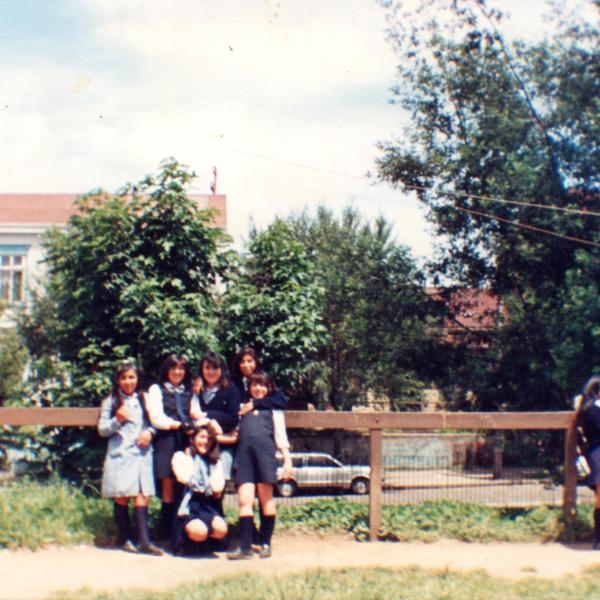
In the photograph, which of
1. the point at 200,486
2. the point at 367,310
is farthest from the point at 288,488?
the point at 367,310

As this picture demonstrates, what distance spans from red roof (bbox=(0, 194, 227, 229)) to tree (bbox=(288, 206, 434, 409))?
216 inches

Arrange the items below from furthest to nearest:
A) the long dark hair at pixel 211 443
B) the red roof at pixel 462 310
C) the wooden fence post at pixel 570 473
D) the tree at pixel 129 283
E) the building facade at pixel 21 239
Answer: the building facade at pixel 21 239, the red roof at pixel 462 310, the tree at pixel 129 283, the wooden fence post at pixel 570 473, the long dark hair at pixel 211 443

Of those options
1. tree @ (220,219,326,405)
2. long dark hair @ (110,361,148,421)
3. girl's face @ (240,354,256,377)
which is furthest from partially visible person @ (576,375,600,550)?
tree @ (220,219,326,405)

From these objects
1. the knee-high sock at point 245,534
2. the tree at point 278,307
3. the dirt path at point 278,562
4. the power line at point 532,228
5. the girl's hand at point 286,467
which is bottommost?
the dirt path at point 278,562

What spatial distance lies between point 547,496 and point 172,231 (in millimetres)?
5149

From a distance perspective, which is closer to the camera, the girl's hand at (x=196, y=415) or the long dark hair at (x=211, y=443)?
the long dark hair at (x=211, y=443)

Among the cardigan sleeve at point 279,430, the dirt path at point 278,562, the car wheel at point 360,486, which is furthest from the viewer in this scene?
the car wheel at point 360,486

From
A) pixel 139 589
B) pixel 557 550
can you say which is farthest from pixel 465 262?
pixel 139 589

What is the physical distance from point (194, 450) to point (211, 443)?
15 cm

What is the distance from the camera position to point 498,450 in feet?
27.1

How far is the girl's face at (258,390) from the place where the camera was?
23.1 ft

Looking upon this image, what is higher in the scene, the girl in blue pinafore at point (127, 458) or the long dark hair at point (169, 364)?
the long dark hair at point (169, 364)

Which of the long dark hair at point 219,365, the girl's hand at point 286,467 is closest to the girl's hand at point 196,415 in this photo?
the long dark hair at point 219,365

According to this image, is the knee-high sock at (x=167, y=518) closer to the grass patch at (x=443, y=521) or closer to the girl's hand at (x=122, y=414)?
the girl's hand at (x=122, y=414)
